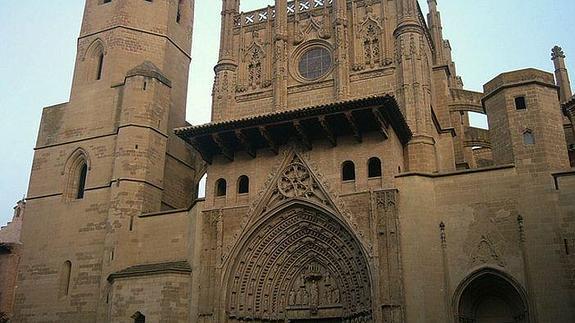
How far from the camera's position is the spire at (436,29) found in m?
22.2

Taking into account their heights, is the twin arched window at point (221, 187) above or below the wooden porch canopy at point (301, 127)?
below

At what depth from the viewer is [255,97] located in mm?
18812

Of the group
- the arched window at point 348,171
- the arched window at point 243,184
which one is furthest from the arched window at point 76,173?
the arched window at point 348,171

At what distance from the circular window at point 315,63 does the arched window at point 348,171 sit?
3.94 metres

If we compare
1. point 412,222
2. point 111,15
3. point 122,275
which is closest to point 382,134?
point 412,222

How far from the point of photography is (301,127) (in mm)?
15258

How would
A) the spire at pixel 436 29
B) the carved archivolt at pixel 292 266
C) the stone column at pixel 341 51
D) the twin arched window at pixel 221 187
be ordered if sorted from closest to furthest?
1. the carved archivolt at pixel 292 266
2. the twin arched window at pixel 221 187
3. the stone column at pixel 341 51
4. the spire at pixel 436 29

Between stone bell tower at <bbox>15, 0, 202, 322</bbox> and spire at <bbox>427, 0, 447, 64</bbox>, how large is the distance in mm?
9535

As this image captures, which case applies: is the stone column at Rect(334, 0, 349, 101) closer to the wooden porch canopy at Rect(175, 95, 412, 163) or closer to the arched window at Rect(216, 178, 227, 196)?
the wooden porch canopy at Rect(175, 95, 412, 163)

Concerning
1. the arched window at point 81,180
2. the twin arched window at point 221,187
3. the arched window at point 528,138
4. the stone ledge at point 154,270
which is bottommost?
the stone ledge at point 154,270

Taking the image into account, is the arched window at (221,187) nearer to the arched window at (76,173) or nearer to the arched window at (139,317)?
the arched window at (139,317)

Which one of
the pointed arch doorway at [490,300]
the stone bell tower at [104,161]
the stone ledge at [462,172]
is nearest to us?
the pointed arch doorway at [490,300]

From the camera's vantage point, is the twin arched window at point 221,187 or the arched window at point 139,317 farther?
the twin arched window at point 221,187

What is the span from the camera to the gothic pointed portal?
15.1 meters
